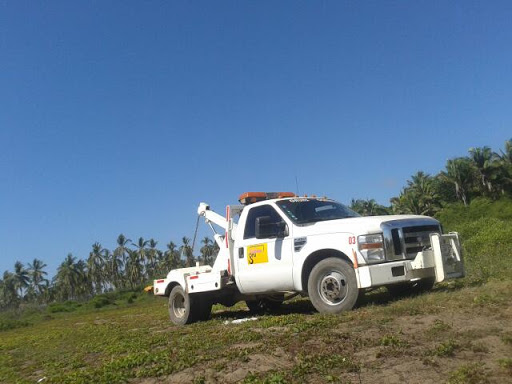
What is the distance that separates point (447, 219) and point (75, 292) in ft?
203

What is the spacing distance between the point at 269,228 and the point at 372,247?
199 cm

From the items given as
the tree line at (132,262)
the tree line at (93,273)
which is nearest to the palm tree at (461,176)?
the tree line at (132,262)

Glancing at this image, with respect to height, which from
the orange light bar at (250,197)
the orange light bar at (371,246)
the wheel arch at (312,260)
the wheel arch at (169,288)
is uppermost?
the orange light bar at (250,197)

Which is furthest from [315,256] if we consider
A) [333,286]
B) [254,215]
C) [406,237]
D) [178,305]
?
[178,305]

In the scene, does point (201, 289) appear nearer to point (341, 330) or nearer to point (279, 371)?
point (341, 330)

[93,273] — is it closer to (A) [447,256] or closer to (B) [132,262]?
(B) [132,262]

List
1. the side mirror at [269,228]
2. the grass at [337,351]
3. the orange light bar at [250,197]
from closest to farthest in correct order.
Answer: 1. the grass at [337,351]
2. the side mirror at [269,228]
3. the orange light bar at [250,197]

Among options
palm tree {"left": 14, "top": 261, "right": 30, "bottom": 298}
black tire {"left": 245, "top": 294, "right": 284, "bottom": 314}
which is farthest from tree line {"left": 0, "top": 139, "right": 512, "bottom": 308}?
black tire {"left": 245, "top": 294, "right": 284, "bottom": 314}

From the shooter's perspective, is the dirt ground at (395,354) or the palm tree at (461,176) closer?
the dirt ground at (395,354)

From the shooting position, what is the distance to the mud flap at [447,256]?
25.8 feet

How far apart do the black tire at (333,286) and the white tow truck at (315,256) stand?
0.01m

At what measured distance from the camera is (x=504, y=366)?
4137 mm

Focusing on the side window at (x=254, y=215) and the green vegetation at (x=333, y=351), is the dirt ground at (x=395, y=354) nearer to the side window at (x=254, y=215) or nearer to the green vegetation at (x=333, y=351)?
the green vegetation at (x=333, y=351)

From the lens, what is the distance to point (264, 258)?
8.89 m
